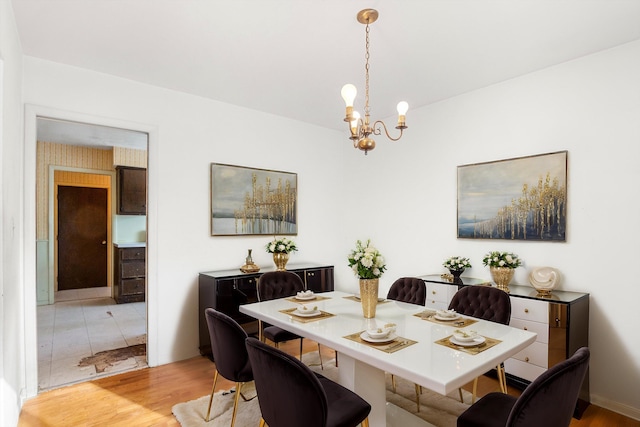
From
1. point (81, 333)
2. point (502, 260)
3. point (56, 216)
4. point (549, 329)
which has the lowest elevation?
point (81, 333)

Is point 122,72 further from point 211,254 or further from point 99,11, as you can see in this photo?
point 211,254

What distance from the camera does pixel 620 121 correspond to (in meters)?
2.75

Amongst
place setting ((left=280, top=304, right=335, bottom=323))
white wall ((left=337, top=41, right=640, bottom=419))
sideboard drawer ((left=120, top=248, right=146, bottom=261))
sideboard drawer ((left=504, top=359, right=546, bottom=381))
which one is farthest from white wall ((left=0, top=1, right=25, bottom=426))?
white wall ((left=337, top=41, right=640, bottom=419))

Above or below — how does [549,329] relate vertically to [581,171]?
below

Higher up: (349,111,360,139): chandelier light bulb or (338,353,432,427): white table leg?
(349,111,360,139): chandelier light bulb

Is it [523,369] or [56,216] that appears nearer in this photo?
[523,369]

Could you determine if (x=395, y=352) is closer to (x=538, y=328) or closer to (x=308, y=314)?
(x=308, y=314)

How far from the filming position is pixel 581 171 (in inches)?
116

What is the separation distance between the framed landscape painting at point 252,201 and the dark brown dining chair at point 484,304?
249 centimetres

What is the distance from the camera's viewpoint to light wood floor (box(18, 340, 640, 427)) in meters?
2.53

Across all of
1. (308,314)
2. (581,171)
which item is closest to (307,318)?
(308,314)

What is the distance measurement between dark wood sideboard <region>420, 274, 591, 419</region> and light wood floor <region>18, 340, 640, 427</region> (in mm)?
184

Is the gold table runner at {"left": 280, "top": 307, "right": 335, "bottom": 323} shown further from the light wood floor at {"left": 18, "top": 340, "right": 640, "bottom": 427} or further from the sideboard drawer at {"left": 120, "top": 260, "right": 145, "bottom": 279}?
the sideboard drawer at {"left": 120, "top": 260, "right": 145, "bottom": 279}

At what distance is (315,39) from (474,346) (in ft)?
7.63
